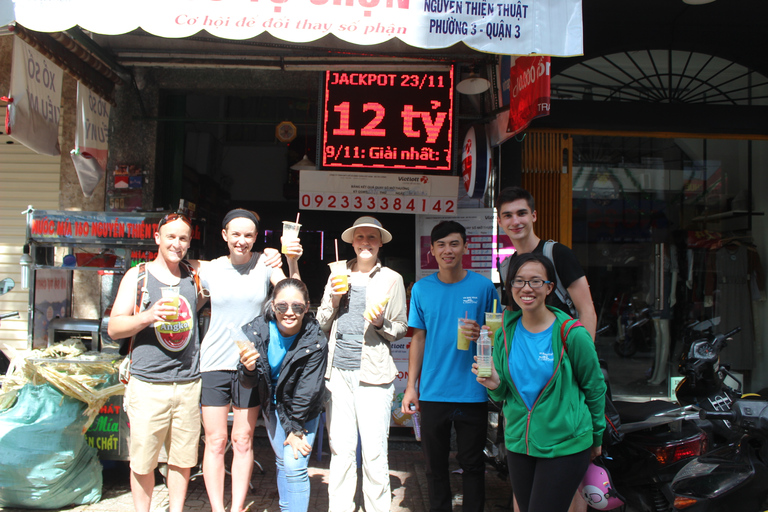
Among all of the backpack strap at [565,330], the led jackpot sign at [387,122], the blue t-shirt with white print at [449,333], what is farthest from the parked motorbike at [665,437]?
the led jackpot sign at [387,122]

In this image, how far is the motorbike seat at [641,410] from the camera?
315cm

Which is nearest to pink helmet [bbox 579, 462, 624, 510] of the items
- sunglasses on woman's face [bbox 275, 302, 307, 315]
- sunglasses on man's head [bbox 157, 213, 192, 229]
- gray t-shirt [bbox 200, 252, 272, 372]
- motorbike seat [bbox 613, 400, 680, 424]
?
motorbike seat [bbox 613, 400, 680, 424]

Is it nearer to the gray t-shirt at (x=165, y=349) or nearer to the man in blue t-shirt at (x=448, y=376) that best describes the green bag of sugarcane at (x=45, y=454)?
the gray t-shirt at (x=165, y=349)

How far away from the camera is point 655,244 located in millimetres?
6082

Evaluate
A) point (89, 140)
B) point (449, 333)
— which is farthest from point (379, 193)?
point (89, 140)

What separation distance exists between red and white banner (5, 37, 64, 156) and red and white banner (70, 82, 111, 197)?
0.19m

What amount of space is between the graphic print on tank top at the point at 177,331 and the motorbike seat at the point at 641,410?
8.84 feet

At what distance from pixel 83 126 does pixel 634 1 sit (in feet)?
17.5

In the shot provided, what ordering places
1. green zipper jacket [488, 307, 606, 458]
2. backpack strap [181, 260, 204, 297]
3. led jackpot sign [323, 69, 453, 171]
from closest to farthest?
green zipper jacket [488, 307, 606, 458] < backpack strap [181, 260, 204, 297] < led jackpot sign [323, 69, 453, 171]

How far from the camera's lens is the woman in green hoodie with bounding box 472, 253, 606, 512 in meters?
2.38

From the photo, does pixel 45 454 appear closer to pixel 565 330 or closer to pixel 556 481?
pixel 556 481

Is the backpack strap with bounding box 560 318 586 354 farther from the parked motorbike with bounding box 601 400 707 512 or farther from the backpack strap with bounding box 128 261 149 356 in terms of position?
the backpack strap with bounding box 128 261 149 356

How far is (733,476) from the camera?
2.87 metres

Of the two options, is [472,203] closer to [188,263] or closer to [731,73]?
[188,263]
